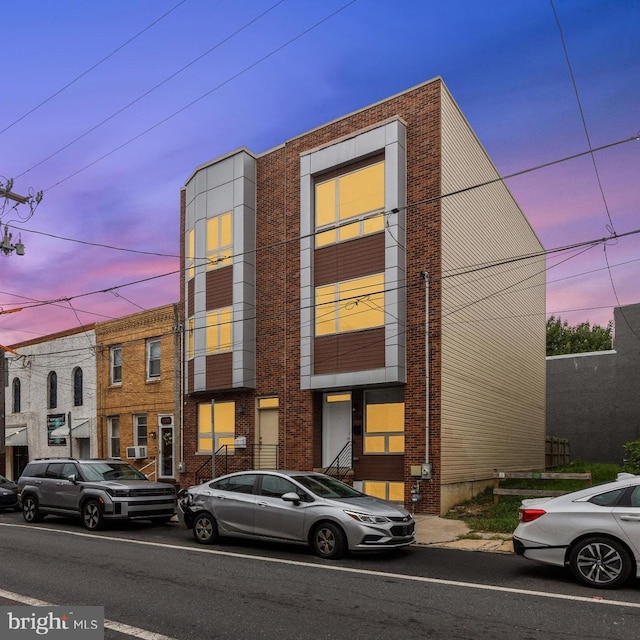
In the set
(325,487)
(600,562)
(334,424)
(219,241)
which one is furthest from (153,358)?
(600,562)

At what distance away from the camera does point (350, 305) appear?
18.9 metres

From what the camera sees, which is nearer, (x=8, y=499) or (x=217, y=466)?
(x=8, y=499)

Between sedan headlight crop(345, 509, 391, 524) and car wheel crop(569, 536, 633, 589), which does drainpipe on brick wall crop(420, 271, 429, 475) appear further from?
car wheel crop(569, 536, 633, 589)

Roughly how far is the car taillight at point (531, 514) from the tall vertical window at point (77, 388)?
2361 cm

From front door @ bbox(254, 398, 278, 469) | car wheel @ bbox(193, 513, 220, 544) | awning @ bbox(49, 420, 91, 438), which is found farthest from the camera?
awning @ bbox(49, 420, 91, 438)

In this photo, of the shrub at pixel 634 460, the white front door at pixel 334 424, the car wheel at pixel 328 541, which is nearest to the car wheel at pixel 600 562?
the car wheel at pixel 328 541

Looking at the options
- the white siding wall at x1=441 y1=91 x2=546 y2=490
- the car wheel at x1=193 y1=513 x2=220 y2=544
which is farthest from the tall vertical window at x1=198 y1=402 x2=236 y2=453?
the car wheel at x1=193 y1=513 x2=220 y2=544

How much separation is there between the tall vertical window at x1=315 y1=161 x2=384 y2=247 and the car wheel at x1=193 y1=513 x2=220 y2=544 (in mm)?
8806

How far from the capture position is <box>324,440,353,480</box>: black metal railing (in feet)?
62.4

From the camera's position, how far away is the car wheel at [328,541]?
417 inches

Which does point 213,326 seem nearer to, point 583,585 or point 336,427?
point 336,427

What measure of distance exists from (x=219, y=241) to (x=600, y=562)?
54.3 feet

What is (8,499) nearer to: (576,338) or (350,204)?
(350,204)

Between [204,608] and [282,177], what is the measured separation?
52.5 feet
